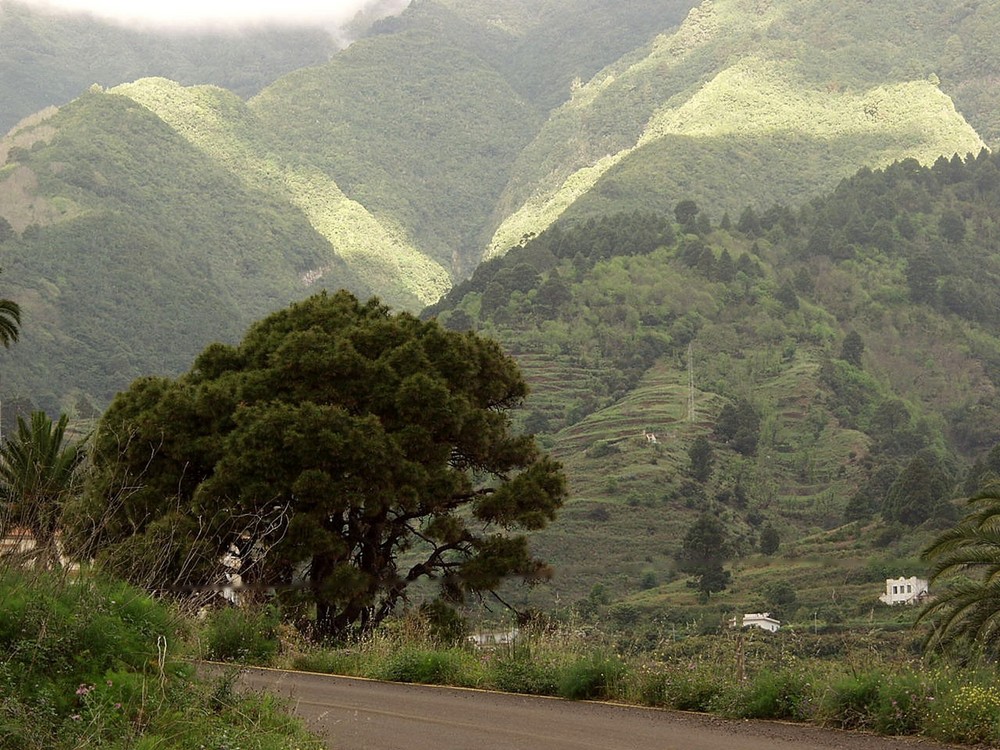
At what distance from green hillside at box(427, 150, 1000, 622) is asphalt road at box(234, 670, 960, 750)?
75519mm

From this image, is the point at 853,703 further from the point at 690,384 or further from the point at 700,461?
→ the point at 690,384

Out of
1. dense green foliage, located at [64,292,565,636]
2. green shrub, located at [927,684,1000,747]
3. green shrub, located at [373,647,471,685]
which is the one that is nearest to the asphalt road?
green shrub, located at [927,684,1000,747]

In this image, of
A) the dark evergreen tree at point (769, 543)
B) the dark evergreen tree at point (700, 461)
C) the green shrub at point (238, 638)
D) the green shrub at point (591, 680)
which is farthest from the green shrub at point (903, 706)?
the dark evergreen tree at point (700, 461)

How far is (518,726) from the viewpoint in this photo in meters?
12.4

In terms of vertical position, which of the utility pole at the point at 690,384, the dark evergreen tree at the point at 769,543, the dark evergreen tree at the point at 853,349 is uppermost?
the dark evergreen tree at the point at 853,349

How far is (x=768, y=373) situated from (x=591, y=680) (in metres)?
148

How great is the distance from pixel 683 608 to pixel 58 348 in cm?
9656

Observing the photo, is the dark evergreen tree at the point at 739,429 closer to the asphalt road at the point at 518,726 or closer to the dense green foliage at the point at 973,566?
the dense green foliage at the point at 973,566

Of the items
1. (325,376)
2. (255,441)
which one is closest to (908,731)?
(255,441)

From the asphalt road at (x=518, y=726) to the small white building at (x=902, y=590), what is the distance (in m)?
77.2

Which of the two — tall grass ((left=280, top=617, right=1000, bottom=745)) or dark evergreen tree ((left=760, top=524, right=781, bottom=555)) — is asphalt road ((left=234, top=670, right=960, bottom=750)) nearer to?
tall grass ((left=280, top=617, right=1000, bottom=745))

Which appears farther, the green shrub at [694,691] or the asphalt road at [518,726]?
the green shrub at [694,691]

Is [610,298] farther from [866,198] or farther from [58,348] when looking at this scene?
[58,348]

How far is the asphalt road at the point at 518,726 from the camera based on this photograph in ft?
37.1
